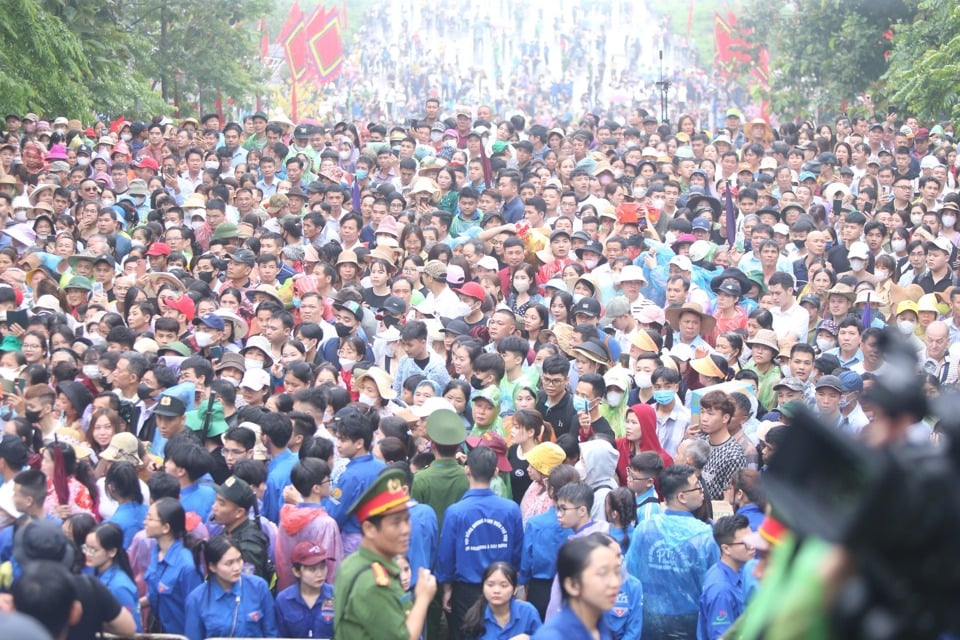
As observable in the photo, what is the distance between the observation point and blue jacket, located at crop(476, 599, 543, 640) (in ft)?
20.5

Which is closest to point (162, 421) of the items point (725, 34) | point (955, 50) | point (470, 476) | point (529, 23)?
point (470, 476)

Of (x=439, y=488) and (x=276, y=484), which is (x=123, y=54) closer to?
(x=276, y=484)

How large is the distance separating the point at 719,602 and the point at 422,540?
63.8 inches

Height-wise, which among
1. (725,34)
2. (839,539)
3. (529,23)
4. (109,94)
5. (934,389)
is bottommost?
(529,23)

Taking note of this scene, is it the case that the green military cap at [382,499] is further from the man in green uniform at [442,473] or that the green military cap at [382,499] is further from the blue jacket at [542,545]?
the man in green uniform at [442,473]

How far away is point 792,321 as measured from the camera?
11.0 metres

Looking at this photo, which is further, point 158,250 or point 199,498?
point 158,250

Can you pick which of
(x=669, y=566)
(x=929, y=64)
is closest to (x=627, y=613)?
(x=669, y=566)

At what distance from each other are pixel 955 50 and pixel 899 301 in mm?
6621

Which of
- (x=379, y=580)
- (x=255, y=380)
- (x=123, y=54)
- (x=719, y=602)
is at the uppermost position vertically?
(x=379, y=580)

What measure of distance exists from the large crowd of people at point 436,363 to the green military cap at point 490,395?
3.7 inches

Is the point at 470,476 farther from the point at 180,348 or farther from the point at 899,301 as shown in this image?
the point at 899,301

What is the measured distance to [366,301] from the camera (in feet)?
39.1

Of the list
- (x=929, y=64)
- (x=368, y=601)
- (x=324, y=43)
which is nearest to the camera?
(x=368, y=601)
